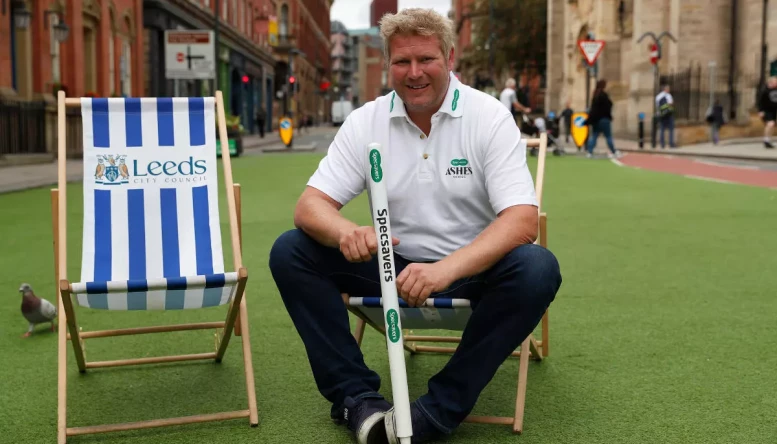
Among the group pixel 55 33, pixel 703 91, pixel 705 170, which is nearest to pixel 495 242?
pixel 705 170

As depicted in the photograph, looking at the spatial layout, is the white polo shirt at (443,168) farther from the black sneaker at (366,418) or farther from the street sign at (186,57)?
the street sign at (186,57)

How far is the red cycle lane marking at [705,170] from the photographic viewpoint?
13914 mm

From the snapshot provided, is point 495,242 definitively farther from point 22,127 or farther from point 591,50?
point 591,50

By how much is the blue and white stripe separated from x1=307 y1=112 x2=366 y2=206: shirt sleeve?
442mm

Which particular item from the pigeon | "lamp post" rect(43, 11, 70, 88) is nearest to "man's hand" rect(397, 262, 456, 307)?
the pigeon

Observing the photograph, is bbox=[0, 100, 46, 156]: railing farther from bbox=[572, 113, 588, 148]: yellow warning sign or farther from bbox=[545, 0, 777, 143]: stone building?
bbox=[545, 0, 777, 143]: stone building

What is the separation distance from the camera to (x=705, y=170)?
1677 centimetres

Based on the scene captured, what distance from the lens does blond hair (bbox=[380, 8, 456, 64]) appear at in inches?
124

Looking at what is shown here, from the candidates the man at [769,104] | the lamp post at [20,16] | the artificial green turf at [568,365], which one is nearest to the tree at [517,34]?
the man at [769,104]

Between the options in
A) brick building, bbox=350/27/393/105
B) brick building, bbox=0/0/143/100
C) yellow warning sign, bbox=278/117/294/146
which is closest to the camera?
brick building, bbox=0/0/143/100

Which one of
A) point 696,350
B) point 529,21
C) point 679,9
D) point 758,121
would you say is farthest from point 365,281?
point 529,21

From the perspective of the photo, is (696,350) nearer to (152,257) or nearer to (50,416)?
(152,257)

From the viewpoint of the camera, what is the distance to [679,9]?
33625mm

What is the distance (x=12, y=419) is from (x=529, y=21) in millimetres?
59090
